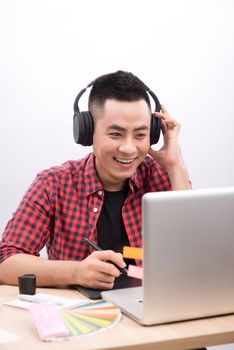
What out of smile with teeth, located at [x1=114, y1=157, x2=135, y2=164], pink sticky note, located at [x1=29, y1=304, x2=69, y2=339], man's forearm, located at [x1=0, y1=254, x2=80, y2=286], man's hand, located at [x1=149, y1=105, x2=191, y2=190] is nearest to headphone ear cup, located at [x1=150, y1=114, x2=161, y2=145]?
man's hand, located at [x1=149, y1=105, x2=191, y2=190]

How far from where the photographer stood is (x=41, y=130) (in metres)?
2.57

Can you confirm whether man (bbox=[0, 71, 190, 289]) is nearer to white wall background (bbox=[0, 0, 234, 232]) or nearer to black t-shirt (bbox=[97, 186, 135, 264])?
black t-shirt (bbox=[97, 186, 135, 264])

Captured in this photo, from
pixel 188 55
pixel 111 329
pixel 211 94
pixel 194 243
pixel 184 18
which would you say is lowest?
pixel 111 329

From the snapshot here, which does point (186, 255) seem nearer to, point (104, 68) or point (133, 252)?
point (133, 252)

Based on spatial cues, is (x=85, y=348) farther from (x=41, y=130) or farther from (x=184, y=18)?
(x=184, y=18)

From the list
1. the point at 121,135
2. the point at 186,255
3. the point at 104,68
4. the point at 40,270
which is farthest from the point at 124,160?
the point at 104,68

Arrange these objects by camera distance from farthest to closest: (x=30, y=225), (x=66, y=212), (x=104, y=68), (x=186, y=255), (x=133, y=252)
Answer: (x=104, y=68) < (x=66, y=212) < (x=30, y=225) < (x=133, y=252) < (x=186, y=255)

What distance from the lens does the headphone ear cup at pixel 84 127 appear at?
1.83 metres

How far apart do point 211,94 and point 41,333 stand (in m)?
2.02

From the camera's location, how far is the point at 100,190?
188cm

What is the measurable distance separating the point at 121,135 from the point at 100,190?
0.21 m

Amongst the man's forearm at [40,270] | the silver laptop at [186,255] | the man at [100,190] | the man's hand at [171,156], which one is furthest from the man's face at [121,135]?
the silver laptop at [186,255]

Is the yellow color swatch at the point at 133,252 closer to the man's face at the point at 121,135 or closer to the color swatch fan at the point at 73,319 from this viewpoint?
the color swatch fan at the point at 73,319

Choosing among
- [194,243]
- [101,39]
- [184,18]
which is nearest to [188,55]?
[184,18]
